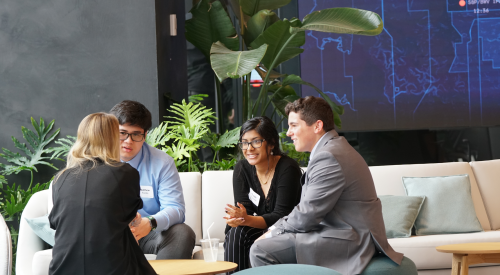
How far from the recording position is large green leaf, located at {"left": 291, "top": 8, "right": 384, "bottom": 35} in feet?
12.3

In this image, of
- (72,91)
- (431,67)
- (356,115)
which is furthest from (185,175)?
(431,67)

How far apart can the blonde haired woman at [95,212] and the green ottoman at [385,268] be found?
36.8 inches

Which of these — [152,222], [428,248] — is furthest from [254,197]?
[428,248]

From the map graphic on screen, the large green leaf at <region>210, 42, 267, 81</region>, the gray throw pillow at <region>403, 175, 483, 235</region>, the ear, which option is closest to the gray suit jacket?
the ear

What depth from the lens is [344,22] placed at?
382 centimetres

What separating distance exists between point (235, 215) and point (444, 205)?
60.1 inches

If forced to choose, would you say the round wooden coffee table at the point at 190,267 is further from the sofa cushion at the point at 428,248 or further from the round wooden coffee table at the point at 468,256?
the sofa cushion at the point at 428,248

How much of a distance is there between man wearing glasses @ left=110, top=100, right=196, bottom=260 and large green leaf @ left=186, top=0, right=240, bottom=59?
6.34 ft

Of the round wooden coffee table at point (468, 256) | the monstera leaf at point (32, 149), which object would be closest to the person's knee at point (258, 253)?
the round wooden coffee table at point (468, 256)

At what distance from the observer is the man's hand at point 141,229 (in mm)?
2148

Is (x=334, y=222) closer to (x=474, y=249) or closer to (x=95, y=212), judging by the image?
(x=474, y=249)

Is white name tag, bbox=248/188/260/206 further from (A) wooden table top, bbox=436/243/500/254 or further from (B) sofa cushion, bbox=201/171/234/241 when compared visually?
(A) wooden table top, bbox=436/243/500/254

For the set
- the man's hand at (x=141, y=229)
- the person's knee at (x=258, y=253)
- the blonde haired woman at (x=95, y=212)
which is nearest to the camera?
the blonde haired woman at (x=95, y=212)

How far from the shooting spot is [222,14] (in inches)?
173
